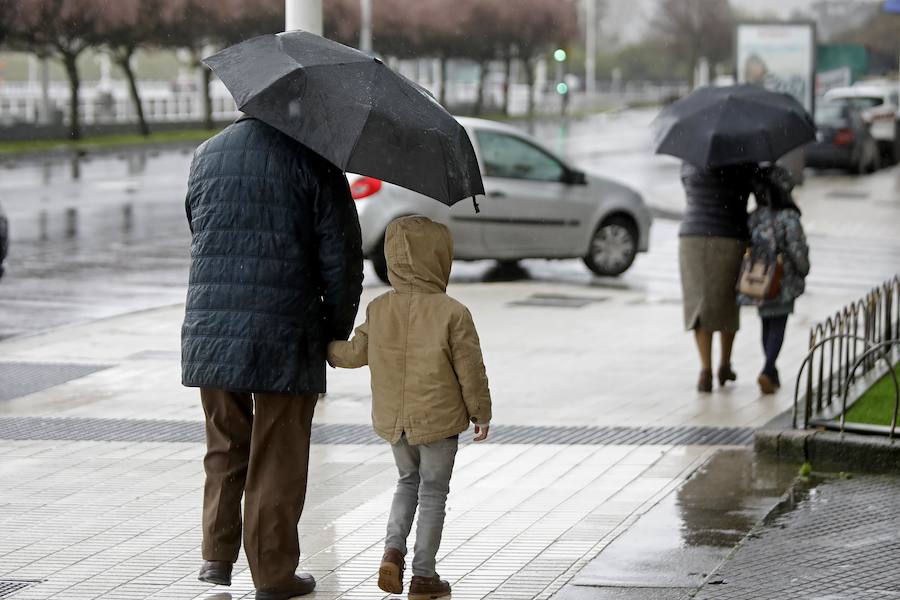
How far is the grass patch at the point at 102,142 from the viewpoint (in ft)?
126

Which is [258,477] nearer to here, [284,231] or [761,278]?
[284,231]

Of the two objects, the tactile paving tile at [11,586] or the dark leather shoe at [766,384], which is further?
the dark leather shoe at [766,384]

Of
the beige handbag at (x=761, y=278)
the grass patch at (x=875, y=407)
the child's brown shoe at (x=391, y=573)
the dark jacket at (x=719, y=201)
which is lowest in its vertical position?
the grass patch at (x=875, y=407)

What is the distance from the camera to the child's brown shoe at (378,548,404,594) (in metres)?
5.27

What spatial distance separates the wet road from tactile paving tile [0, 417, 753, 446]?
3774 mm

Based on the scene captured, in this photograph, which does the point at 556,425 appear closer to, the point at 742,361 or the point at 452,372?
the point at 742,361

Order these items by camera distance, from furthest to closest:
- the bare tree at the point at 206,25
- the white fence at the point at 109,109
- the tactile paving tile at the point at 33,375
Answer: the bare tree at the point at 206,25
the white fence at the point at 109,109
the tactile paving tile at the point at 33,375

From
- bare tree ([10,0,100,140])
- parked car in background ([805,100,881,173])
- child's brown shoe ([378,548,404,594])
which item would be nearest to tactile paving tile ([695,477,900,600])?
child's brown shoe ([378,548,404,594])

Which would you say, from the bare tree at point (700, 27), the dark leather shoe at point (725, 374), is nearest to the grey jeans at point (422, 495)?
the dark leather shoe at point (725, 374)

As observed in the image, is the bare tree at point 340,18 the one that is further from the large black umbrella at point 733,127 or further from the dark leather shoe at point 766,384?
the dark leather shoe at point 766,384

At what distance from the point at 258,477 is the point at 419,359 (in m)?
0.68

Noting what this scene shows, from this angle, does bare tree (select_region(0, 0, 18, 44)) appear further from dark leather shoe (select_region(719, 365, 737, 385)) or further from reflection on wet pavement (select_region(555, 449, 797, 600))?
reflection on wet pavement (select_region(555, 449, 797, 600))

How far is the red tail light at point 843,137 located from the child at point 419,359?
28.1 meters

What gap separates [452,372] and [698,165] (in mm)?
4684
